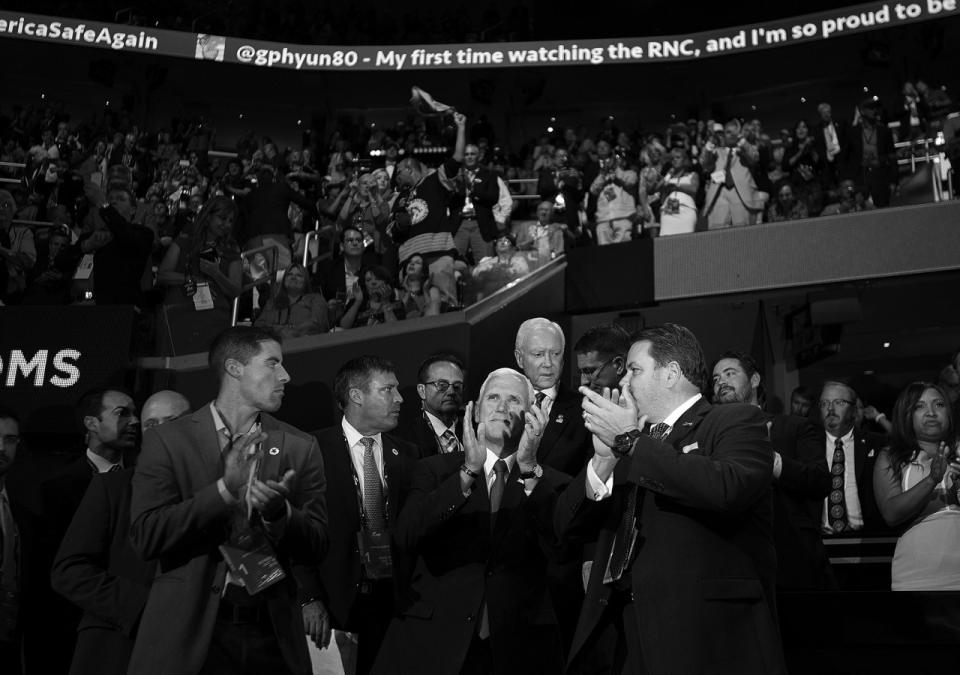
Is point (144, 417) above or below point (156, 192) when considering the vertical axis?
below

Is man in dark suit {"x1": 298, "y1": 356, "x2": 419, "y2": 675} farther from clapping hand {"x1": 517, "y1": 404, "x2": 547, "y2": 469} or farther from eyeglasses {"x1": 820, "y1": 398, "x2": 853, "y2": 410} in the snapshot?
eyeglasses {"x1": 820, "y1": 398, "x2": 853, "y2": 410}

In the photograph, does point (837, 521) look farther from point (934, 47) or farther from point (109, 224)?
point (934, 47)

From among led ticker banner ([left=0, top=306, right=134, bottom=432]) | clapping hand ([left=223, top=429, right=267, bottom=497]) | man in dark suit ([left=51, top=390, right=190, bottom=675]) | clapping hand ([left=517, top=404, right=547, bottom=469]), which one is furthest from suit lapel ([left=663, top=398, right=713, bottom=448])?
led ticker banner ([left=0, top=306, right=134, bottom=432])

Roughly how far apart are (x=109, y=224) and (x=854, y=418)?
490 cm

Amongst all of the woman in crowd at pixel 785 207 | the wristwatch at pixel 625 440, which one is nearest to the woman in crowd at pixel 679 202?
the woman in crowd at pixel 785 207

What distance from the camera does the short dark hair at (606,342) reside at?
4.60m

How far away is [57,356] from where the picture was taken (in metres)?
6.39

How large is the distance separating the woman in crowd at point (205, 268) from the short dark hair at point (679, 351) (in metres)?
4.39

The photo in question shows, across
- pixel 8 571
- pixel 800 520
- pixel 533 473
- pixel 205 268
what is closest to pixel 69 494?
pixel 8 571

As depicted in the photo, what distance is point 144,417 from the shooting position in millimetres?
5152

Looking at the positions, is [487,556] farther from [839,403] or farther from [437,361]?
[839,403]

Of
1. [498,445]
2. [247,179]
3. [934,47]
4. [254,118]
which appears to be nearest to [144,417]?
[498,445]

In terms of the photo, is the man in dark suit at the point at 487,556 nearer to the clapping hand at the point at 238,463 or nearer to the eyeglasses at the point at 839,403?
the clapping hand at the point at 238,463

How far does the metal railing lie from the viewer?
7.36 m
